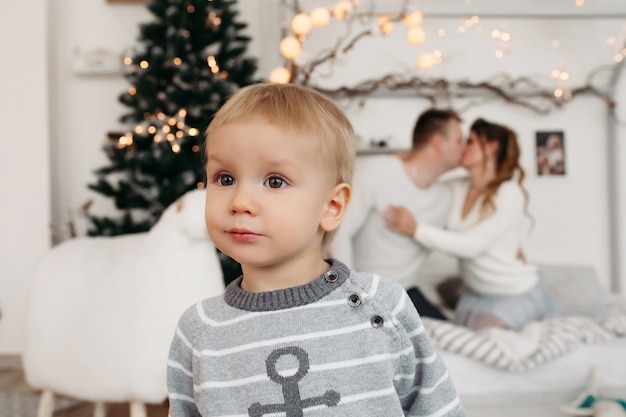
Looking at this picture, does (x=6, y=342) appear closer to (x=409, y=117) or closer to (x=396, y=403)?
(x=409, y=117)

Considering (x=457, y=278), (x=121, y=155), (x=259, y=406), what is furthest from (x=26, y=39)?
(x=259, y=406)

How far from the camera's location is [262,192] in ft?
2.65

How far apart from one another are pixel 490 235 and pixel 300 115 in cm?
154

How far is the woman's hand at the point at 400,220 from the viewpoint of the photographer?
7.43 ft

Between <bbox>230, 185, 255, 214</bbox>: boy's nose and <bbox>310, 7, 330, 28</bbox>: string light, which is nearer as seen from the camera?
<bbox>230, 185, 255, 214</bbox>: boy's nose

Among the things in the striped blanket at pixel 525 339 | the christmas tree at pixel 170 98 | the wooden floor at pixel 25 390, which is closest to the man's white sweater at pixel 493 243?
the striped blanket at pixel 525 339

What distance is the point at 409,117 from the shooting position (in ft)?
9.28

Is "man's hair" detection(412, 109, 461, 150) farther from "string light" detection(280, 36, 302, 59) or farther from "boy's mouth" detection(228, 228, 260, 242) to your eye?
"boy's mouth" detection(228, 228, 260, 242)

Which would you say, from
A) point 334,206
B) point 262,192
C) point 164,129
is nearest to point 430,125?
point 164,129

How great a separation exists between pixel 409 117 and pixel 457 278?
77 centimetres

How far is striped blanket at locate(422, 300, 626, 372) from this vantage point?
195 cm

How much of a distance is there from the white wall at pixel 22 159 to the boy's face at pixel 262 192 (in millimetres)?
2556

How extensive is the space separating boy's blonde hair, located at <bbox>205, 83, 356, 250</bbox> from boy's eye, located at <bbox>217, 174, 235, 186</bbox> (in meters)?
0.07

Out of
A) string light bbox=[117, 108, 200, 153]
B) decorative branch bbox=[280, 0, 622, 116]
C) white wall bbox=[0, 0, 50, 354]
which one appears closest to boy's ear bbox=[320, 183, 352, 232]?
string light bbox=[117, 108, 200, 153]
